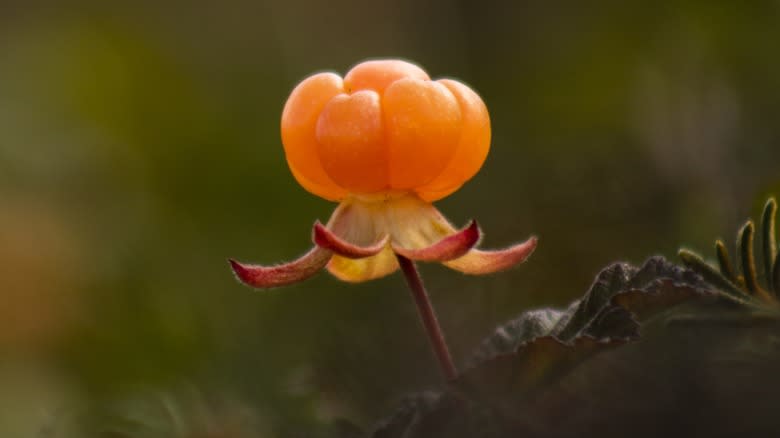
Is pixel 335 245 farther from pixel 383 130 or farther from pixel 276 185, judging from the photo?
pixel 276 185

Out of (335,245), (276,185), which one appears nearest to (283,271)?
(335,245)

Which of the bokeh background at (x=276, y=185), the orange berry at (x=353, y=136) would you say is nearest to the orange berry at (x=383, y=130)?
the orange berry at (x=353, y=136)

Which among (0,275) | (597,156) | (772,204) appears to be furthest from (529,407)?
(0,275)

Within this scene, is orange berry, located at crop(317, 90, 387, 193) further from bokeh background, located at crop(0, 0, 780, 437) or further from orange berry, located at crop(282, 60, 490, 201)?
bokeh background, located at crop(0, 0, 780, 437)

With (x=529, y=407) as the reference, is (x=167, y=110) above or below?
above

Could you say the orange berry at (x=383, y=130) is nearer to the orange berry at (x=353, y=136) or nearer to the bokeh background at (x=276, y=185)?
the orange berry at (x=353, y=136)

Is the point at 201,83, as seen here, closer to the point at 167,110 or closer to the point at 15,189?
the point at 167,110
